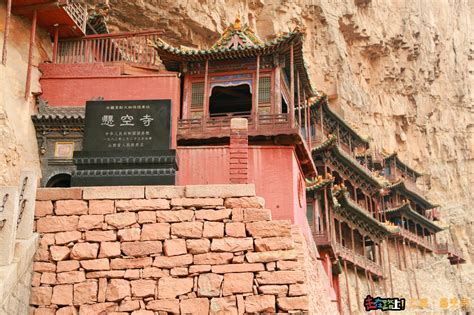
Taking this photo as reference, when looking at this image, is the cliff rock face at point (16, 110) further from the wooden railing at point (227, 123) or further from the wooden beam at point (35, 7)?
the wooden railing at point (227, 123)

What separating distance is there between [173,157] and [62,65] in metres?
9.69

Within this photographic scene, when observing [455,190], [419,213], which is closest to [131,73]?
[419,213]

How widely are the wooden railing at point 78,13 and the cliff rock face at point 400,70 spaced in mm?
9383

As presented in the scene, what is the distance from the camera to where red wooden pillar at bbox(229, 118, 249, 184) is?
485 inches

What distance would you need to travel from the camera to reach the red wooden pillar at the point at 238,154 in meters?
12.3

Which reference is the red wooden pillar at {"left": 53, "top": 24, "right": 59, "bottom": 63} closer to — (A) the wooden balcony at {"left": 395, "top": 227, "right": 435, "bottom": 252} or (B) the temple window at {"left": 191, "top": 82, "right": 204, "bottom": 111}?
(B) the temple window at {"left": 191, "top": 82, "right": 204, "bottom": 111}

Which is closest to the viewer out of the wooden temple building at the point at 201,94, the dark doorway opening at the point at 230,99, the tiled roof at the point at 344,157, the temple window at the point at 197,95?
the wooden temple building at the point at 201,94

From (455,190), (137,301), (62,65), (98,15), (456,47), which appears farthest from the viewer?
(456,47)

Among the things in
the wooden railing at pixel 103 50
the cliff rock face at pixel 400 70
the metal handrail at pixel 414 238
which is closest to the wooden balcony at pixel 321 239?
the wooden railing at pixel 103 50

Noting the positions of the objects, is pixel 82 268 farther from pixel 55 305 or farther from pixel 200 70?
pixel 200 70

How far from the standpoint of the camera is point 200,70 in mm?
18344

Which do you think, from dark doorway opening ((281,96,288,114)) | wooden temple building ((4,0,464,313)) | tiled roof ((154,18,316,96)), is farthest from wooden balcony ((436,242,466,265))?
tiled roof ((154,18,316,96))

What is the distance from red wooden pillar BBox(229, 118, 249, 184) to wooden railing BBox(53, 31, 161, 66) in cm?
664

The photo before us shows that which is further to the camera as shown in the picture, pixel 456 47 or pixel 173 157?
pixel 456 47
